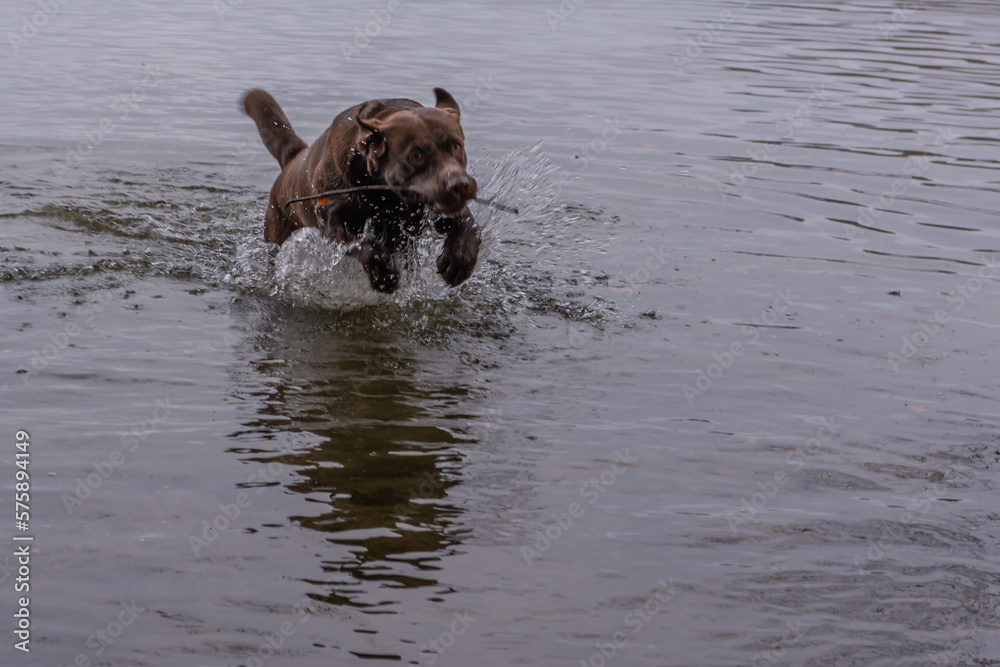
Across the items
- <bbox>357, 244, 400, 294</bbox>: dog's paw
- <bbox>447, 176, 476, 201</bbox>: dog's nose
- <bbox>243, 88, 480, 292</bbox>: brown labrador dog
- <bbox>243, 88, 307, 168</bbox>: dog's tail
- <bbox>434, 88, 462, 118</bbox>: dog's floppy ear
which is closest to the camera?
<bbox>447, 176, 476, 201</bbox>: dog's nose

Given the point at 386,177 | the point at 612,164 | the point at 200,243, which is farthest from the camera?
the point at 612,164

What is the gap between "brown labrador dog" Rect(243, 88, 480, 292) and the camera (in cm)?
543

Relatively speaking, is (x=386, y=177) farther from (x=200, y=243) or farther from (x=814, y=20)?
(x=814, y=20)

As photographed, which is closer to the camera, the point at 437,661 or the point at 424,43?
the point at 437,661

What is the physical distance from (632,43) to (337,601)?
1643 centimetres

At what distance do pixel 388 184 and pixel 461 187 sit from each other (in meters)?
0.53

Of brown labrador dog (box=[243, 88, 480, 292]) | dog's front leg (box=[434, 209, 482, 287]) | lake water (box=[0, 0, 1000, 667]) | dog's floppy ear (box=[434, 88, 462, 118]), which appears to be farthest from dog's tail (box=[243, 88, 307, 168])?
dog's front leg (box=[434, 209, 482, 287])

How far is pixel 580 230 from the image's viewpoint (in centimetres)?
798

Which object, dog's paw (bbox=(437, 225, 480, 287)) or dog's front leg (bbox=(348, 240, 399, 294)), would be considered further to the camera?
dog's front leg (bbox=(348, 240, 399, 294))

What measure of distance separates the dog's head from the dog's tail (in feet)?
5.63

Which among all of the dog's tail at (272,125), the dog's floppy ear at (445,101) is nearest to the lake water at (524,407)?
the dog's tail at (272,125)

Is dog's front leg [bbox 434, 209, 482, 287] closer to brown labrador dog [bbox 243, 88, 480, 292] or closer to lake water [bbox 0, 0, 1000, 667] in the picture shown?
brown labrador dog [bbox 243, 88, 480, 292]

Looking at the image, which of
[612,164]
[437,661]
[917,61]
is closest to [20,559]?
[437,661]

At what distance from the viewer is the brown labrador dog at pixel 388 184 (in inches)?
214
